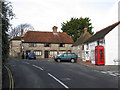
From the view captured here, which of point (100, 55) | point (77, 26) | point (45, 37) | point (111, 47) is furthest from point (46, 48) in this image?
point (111, 47)

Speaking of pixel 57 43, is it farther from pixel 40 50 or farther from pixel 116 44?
pixel 116 44

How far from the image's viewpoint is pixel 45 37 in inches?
1884

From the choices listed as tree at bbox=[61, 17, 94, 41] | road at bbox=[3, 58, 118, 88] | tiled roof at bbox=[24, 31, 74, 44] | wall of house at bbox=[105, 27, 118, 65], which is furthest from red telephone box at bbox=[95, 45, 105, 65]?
tree at bbox=[61, 17, 94, 41]

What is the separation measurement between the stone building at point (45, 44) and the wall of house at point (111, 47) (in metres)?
Answer: 26.2

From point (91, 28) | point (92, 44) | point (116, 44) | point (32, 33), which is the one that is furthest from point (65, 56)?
point (91, 28)

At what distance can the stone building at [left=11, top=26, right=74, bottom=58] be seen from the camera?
44.5m

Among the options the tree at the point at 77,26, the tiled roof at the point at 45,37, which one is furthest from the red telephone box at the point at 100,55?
the tree at the point at 77,26

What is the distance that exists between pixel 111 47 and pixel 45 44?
2728 centimetres

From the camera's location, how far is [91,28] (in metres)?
59.6

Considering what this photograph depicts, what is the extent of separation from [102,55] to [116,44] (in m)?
3.08

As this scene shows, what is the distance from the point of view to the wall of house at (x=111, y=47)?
22.3 m

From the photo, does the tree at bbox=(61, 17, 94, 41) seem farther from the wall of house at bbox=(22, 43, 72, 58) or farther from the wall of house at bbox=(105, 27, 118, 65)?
the wall of house at bbox=(105, 27, 118, 65)

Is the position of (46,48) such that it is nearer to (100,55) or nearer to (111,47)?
(100,55)

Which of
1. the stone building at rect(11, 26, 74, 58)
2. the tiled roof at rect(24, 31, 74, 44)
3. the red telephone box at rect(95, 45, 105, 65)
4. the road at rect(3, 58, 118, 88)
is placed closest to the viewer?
the road at rect(3, 58, 118, 88)
